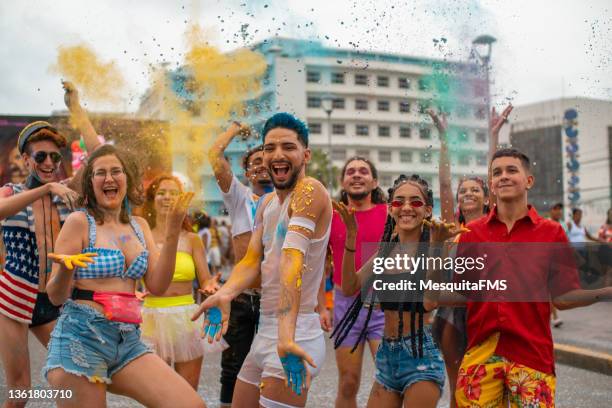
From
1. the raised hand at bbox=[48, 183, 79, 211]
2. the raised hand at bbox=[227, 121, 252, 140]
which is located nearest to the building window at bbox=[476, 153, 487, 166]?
the raised hand at bbox=[227, 121, 252, 140]

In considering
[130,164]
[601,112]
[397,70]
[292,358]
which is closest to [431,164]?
[397,70]

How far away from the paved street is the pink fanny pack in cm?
268

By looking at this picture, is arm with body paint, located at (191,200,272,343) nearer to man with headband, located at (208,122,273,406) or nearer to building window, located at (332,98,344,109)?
man with headband, located at (208,122,273,406)

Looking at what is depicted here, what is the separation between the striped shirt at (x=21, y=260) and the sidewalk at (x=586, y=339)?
238 inches

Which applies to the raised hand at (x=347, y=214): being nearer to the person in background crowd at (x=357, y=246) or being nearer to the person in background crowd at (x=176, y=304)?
the person in background crowd at (x=357, y=246)

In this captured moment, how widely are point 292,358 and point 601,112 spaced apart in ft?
11.5

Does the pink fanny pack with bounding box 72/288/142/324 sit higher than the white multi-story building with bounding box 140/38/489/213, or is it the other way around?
the white multi-story building with bounding box 140/38/489/213

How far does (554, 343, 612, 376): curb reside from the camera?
7.45 m

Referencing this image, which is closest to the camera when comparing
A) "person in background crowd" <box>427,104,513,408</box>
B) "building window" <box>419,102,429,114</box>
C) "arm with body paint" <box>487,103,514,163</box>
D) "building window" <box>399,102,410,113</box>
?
"person in background crowd" <box>427,104,513,408</box>

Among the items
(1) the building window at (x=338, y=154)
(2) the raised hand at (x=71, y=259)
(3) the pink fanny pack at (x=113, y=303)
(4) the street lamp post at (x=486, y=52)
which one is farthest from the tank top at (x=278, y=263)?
(1) the building window at (x=338, y=154)

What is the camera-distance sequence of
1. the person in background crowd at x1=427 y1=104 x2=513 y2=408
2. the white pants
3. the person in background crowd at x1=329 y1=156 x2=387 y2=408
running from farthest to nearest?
the person in background crowd at x1=329 y1=156 x2=387 y2=408 → the person in background crowd at x1=427 y1=104 x2=513 y2=408 → the white pants

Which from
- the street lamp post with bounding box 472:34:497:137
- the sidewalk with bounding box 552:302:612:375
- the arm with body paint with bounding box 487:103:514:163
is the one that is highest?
the street lamp post with bounding box 472:34:497:137

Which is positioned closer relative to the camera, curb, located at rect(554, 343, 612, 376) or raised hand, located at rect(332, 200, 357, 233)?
raised hand, located at rect(332, 200, 357, 233)

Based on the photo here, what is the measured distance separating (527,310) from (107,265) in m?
2.12
